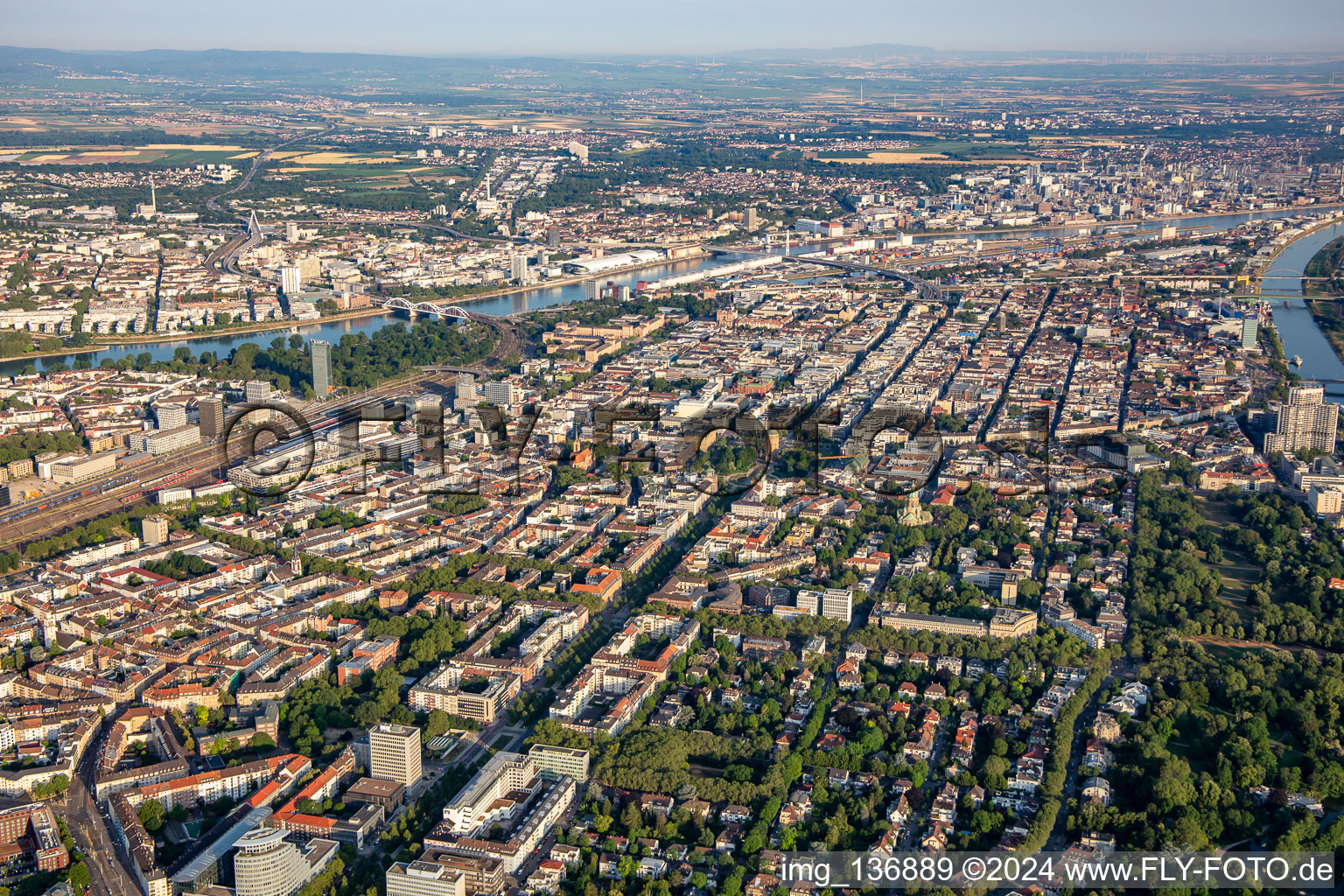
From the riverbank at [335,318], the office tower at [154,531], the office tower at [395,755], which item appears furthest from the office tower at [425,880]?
the riverbank at [335,318]

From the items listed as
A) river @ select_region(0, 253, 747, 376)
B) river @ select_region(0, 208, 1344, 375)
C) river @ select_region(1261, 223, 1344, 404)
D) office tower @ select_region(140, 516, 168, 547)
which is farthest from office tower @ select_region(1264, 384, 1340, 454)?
river @ select_region(0, 253, 747, 376)

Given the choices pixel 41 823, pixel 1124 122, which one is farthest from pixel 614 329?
pixel 1124 122

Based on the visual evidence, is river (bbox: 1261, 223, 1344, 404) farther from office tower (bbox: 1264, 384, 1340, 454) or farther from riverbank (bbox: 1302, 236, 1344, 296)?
office tower (bbox: 1264, 384, 1340, 454)

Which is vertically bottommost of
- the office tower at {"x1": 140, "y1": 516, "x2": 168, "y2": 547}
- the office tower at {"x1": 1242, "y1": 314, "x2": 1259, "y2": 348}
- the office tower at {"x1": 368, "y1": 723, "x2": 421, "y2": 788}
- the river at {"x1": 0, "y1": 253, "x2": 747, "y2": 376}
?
the office tower at {"x1": 368, "y1": 723, "x2": 421, "y2": 788}

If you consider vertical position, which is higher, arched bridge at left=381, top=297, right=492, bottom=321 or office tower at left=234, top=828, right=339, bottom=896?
arched bridge at left=381, top=297, right=492, bottom=321

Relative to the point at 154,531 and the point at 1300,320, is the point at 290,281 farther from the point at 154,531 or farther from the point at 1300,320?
the point at 1300,320

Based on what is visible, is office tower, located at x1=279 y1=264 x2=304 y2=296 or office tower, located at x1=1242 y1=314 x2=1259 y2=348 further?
office tower, located at x1=279 y1=264 x2=304 y2=296

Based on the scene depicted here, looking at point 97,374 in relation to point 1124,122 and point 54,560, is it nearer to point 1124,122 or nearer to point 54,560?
point 54,560
